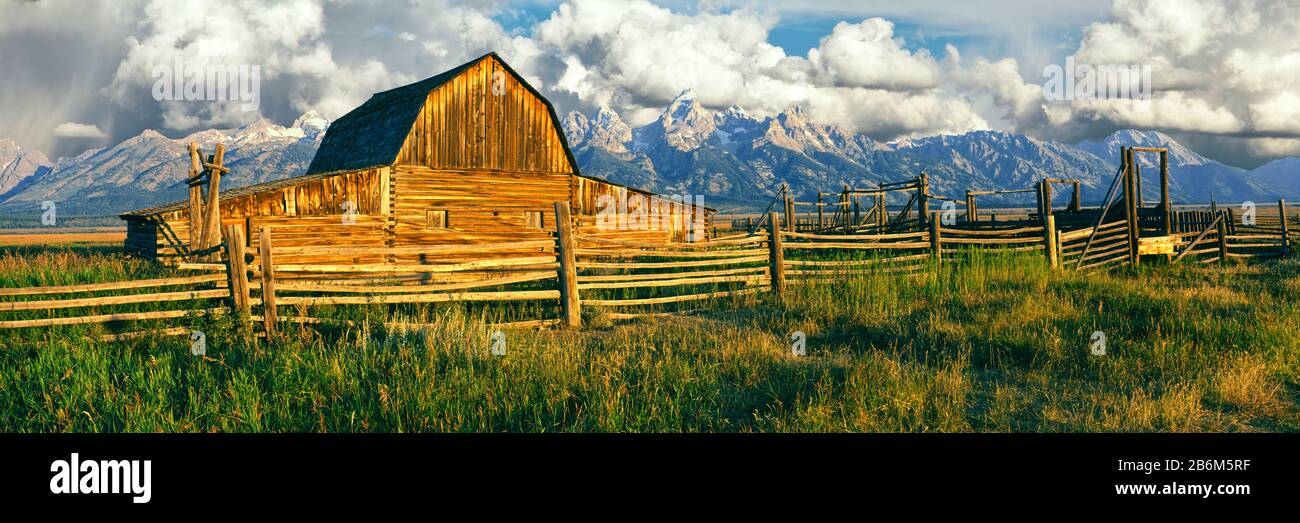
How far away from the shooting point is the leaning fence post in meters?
9.13

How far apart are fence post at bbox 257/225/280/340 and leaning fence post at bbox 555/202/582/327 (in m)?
3.45

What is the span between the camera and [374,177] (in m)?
19.0

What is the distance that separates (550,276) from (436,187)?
1164cm

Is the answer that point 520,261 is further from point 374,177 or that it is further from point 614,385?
point 374,177

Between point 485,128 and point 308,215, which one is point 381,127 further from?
point 308,215

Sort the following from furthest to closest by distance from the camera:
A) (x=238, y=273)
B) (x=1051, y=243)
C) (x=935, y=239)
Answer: (x=935, y=239) → (x=1051, y=243) → (x=238, y=273)

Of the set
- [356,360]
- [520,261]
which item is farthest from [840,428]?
[520,261]

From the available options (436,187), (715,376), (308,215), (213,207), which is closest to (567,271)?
(715,376)

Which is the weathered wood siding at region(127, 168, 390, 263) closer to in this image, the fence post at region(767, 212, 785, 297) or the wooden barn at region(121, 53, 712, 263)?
the wooden barn at region(121, 53, 712, 263)

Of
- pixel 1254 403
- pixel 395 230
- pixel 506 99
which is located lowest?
pixel 1254 403

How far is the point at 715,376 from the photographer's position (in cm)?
592
